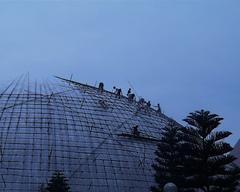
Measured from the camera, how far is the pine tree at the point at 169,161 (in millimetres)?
28125

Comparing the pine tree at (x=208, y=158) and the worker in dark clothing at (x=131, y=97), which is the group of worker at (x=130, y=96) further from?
the pine tree at (x=208, y=158)

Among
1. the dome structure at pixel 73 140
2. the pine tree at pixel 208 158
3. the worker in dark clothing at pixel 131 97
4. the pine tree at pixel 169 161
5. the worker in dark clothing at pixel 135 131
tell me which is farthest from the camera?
the worker in dark clothing at pixel 131 97

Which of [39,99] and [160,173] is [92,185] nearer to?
[160,173]

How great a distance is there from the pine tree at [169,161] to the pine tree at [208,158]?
125 centimetres

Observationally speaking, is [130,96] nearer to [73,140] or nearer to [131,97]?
[131,97]

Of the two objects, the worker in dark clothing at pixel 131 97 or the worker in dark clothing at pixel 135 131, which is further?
the worker in dark clothing at pixel 131 97

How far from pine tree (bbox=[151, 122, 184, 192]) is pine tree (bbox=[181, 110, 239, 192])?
1248 mm

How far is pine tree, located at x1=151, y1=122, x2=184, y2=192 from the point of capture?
28125mm

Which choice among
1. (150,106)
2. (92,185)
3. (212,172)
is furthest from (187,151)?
(150,106)

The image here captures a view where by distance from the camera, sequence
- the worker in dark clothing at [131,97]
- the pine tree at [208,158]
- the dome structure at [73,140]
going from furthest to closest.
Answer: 1. the worker in dark clothing at [131,97]
2. the dome structure at [73,140]
3. the pine tree at [208,158]

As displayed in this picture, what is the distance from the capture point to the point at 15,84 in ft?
130

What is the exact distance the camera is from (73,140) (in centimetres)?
3247

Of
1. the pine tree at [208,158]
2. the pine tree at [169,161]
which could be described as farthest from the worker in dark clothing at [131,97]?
the pine tree at [208,158]

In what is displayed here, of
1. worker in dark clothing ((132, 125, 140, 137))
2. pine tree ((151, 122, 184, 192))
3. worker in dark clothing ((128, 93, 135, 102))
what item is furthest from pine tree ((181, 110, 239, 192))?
worker in dark clothing ((128, 93, 135, 102))
